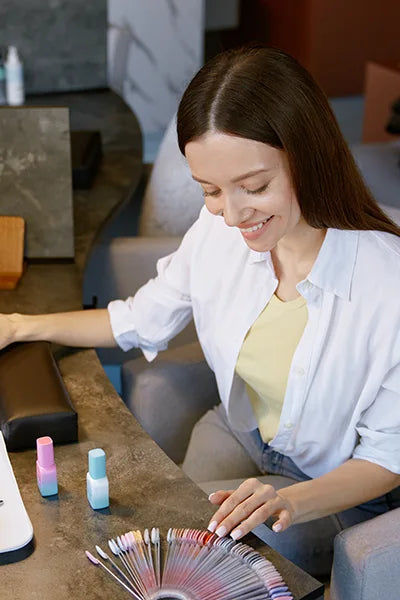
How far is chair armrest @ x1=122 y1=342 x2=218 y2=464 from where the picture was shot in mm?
1832

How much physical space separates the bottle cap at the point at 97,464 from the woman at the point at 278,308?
0.16 meters

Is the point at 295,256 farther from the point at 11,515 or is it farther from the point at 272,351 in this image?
the point at 11,515

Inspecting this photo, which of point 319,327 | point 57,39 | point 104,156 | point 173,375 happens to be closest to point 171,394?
point 173,375

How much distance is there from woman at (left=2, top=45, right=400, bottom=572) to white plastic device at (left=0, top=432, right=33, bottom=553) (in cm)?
25

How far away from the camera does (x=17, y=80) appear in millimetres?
2922

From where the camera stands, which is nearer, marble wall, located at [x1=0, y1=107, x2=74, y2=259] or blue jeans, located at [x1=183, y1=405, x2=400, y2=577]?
blue jeans, located at [x1=183, y1=405, x2=400, y2=577]

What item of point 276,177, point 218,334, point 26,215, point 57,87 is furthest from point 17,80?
point 276,177

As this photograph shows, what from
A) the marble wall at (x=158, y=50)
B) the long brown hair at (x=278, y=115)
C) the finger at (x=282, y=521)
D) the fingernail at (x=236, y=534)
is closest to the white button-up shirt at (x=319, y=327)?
the long brown hair at (x=278, y=115)

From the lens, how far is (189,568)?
1.17m

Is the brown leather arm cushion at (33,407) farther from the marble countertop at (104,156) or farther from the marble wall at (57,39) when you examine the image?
the marble wall at (57,39)

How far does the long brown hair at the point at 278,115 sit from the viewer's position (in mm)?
1321

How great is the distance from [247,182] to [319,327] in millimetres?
289

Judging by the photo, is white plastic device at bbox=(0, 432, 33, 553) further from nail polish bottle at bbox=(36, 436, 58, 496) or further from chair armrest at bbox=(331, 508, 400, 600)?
chair armrest at bbox=(331, 508, 400, 600)

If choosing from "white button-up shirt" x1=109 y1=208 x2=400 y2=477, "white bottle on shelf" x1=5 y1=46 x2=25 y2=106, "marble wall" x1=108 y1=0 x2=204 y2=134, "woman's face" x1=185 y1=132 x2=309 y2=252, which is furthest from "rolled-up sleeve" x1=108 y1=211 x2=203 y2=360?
"marble wall" x1=108 y1=0 x2=204 y2=134
